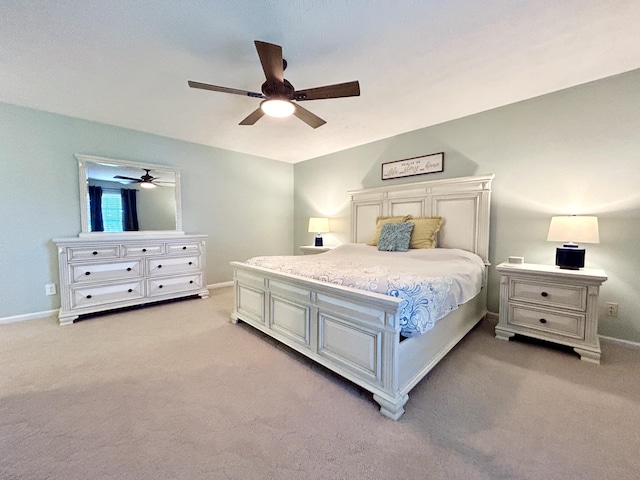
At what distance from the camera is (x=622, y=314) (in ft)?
7.72

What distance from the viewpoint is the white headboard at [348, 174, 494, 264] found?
2955 mm

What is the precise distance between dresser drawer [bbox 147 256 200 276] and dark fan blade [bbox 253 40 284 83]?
2.85 metres

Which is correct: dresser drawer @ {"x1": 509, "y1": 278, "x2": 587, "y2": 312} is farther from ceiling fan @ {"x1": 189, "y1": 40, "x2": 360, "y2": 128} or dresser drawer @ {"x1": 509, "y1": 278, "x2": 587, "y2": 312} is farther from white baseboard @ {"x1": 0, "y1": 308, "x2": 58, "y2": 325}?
white baseboard @ {"x1": 0, "y1": 308, "x2": 58, "y2": 325}

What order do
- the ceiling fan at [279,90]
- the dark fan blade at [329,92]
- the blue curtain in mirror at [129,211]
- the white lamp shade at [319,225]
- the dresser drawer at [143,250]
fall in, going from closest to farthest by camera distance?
the ceiling fan at [279,90] → the dark fan blade at [329,92] → the dresser drawer at [143,250] → the blue curtain in mirror at [129,211] → the white lamp shade at [319,225]

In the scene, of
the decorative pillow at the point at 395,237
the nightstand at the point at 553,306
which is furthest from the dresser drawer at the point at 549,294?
the decorative pillow at the point at 395,237

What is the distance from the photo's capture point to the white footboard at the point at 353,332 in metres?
1.51

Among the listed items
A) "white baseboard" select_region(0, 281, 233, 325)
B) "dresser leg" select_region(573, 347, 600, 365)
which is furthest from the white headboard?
"white baseboard" select_region(0, 281, 233, 325)

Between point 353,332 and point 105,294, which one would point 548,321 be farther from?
point 105,294

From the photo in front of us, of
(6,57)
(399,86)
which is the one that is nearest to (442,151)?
(399,86)

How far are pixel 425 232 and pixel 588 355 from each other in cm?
173

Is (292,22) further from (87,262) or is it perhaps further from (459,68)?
(87,262)

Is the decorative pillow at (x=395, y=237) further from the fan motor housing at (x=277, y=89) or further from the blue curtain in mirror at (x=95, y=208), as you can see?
the blue curtain in mirror at (x=95, y=208)

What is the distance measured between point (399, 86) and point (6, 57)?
3295 millimetres

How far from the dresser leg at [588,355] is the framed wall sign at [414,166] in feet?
7.50
